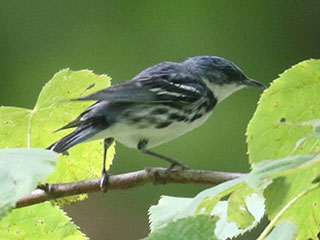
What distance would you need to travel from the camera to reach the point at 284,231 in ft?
3.25

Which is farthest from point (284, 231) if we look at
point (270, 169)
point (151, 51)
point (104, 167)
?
point (151, 51)

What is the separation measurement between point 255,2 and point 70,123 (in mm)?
2940

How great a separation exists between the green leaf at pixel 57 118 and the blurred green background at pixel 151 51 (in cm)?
188

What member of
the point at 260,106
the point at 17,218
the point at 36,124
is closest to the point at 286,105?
the point at 260,106

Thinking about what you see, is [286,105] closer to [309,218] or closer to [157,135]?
[309,218]

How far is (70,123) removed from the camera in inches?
75.6

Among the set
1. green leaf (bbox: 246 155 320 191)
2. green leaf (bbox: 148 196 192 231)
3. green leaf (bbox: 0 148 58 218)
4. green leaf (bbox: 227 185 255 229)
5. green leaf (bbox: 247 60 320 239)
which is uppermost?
green leaf (bbox: 246 155 320 191)

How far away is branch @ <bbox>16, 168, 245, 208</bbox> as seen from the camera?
5.05 feet

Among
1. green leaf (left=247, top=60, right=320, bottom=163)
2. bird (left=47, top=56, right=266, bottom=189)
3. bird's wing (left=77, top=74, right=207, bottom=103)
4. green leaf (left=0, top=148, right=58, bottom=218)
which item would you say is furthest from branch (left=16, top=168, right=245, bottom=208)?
bird's wing (left=77, top=74, right=207, bottom=103)

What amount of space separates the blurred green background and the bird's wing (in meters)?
1.19

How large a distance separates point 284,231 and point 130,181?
66cm

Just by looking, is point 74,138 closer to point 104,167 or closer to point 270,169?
point 104,167

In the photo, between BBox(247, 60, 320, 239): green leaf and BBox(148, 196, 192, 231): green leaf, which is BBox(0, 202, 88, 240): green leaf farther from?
BBox(247, 60, 320, 239): green leaf

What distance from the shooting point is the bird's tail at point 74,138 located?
76.6 inches
